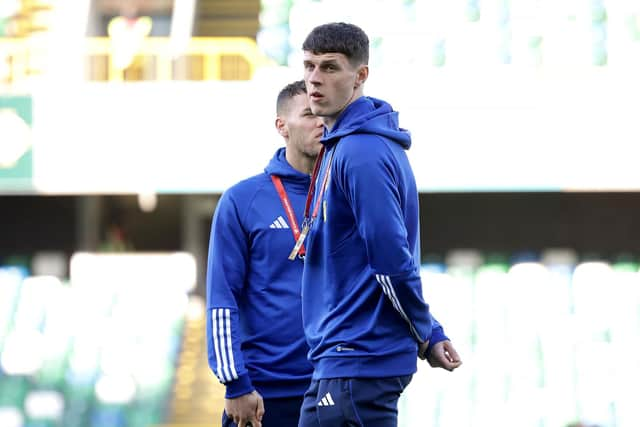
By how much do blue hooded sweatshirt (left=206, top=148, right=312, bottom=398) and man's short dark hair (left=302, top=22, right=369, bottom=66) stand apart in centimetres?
79

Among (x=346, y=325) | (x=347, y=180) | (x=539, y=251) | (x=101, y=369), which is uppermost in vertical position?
(x=347, y=180)

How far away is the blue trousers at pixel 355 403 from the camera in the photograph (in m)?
2.76

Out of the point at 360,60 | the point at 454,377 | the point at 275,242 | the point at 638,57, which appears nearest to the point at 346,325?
the point at 360,60

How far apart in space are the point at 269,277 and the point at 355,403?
35.1 inches

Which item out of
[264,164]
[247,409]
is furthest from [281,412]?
[264,164]

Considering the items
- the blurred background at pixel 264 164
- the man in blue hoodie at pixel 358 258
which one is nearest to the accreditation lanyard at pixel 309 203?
the man in blue hoodie at pixel 358 258

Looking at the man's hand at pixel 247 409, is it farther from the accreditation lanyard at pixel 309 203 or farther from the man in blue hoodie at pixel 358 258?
the man in blue hoodie at pixel 358 258

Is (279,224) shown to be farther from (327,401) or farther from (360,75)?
(327,401)

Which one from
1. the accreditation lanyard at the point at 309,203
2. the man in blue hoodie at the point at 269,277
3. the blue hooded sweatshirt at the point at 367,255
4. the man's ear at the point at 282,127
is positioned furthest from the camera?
the man's ear at the point at 282,127

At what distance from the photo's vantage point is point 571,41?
1201 centimetres

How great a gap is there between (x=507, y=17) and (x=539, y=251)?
2316 mm

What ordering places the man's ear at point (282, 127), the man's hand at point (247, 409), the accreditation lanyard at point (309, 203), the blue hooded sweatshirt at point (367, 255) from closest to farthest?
1. the blue hooded sweatshirt at point (367, 255)
2. the accreditation lanyard at point (309, 203)
3. the man's hand at point (247, 409)
4. the man's ear at point (282, 127)

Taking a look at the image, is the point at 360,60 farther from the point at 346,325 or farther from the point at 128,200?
the point at 128,200

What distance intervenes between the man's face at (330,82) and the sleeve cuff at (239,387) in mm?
846
